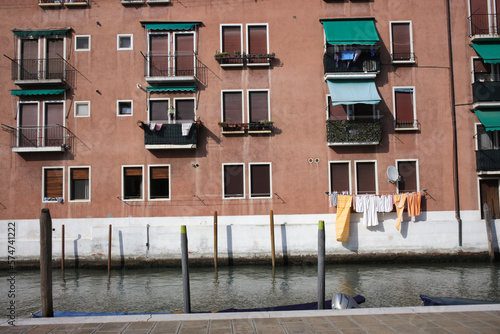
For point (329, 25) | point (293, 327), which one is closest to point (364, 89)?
point (329, 25)

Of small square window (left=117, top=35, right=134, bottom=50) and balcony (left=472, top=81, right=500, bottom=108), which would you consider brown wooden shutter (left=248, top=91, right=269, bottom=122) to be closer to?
small square window (left=117, top=35, right=134, bottom=50)

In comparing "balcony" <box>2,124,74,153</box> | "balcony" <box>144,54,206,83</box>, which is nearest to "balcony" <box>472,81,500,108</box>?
"balcony" <box>144,54,206,83</box>

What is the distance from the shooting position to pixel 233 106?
730 inches

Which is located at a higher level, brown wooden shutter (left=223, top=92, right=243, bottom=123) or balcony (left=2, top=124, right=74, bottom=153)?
brown wooden shutter (left=223, top=92, right=243, bottom=123)

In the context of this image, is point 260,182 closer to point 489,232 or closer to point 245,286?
point 245,286

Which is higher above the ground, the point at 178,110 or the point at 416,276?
the point at 178,110

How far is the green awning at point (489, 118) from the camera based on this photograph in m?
17.7

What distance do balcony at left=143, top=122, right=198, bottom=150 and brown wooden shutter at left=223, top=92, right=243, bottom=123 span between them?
1.66 metres

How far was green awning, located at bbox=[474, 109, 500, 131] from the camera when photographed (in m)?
17.7

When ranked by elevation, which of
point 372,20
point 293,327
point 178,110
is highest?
point 372,20

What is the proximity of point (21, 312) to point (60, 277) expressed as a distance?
15.4ft

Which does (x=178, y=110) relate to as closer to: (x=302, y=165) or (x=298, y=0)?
(x=302, y=165)

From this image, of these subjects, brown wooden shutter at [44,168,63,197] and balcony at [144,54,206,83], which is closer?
brown wooden shutter at [44,168,63,197]

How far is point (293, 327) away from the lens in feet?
18.1
